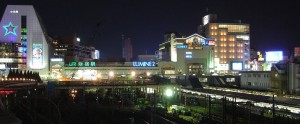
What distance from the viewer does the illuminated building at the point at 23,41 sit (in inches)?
3907

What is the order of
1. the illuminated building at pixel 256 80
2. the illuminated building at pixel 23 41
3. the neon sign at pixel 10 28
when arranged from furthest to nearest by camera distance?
the neon sign at pixel 10 28
the illuminated building at pixel 23 41
the illuminated building at pixel 256 80

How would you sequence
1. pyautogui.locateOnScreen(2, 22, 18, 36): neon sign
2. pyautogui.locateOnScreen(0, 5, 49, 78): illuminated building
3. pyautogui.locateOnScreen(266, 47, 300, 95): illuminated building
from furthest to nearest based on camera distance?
1. pyautogui.locateOnScreen(2, 22, 18, 36): neon sign
2. pyautogui.locateOnScreen(0, 5, 49, 78): illuminated building
3. pyautogui.locateOnScreen(266, 47, 300, 95): illuminated building

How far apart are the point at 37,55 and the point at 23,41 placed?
5.96m

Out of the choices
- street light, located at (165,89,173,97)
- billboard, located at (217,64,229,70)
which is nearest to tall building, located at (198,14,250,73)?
billboard, located at (217,64,229,70)

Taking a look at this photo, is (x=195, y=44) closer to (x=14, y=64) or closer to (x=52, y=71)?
(x=52, y=71)

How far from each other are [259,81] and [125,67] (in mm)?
38553

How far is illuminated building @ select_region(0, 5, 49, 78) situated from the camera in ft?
326

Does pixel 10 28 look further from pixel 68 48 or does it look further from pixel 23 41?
pixel 68 48

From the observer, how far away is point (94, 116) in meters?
41.2

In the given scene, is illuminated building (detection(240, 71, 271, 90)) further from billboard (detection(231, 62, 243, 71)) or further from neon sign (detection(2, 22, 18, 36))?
neon sign (detection(2, 22, 18, 36))

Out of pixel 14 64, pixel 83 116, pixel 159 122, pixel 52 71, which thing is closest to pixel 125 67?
pixel 52 71

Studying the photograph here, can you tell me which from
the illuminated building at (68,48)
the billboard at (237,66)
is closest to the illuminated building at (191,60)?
the billboard at (237,66)

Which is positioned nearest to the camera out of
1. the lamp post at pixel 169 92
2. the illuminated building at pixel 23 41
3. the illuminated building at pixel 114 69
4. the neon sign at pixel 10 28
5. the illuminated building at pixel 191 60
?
the lamp post at pixel 169 92

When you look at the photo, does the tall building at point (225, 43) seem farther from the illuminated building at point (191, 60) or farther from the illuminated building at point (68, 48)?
the illuminated building at point (68, 48)
